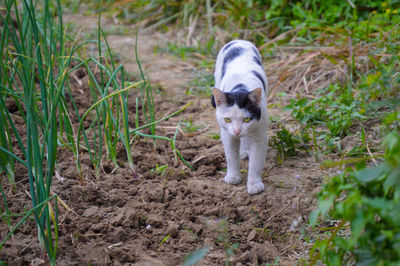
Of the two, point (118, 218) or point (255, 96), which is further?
point (255, 96)

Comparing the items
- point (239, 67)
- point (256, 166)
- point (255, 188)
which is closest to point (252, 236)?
point (255, 188)

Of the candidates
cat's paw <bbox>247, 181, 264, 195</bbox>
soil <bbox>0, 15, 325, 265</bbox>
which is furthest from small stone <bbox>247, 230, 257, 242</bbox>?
cat's paw <bbox>247, 181, 264, 195</bbox>

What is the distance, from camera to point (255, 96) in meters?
2.34

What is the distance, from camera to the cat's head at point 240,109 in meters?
2.36

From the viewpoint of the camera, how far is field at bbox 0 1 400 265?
5.23 ft

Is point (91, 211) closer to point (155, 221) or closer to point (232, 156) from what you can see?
point (155, 221)

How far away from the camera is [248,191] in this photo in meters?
2.52

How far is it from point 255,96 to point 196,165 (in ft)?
2.65

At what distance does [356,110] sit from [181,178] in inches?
57.6

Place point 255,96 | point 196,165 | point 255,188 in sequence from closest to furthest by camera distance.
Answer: point 255,96
point 255,188
point 196,165

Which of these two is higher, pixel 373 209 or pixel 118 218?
pixel 373 209

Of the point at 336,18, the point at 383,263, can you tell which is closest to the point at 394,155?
the point at 383,263

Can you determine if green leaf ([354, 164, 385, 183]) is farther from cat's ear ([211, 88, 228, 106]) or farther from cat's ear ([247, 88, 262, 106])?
cat's ear ([211, 88, 228, 106])

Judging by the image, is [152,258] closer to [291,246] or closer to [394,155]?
[291,246]
